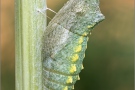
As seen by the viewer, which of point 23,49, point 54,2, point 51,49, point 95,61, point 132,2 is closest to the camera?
point 23,49

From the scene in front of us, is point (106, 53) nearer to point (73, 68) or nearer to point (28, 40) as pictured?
point (73, 68)

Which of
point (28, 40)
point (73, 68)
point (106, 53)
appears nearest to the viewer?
point (28, 40)

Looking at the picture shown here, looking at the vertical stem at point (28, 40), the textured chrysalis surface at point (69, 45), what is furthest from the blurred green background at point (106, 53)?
the vertical stem at point (28, 40)

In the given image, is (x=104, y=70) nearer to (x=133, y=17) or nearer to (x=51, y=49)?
(x=133, y=17)

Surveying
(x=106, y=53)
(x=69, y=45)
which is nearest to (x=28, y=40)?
(x=69, y=45)

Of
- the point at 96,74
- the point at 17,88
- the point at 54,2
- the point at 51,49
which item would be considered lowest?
the point at 96,74

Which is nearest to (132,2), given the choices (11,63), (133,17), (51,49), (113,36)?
(133,17)

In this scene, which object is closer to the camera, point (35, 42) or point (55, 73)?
point (35, 42)
